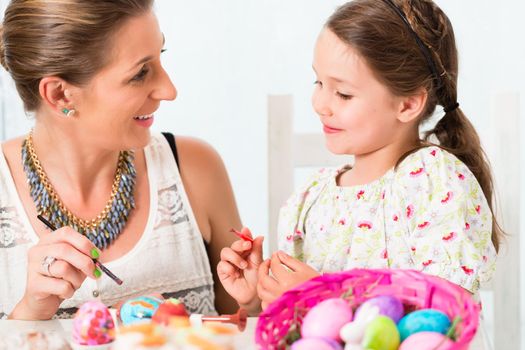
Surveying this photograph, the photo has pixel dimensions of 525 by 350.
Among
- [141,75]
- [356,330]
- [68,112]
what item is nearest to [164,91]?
[141,75]

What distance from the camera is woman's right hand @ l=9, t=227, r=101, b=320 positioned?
154cm

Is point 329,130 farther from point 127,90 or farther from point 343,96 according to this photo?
point 127,90

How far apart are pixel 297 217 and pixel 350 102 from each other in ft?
1.09

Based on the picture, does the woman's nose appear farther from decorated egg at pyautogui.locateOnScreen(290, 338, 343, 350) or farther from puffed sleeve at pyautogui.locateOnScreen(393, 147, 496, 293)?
decorated egg at pyautogui.locateOnScreen(290, 338, 343, 350)

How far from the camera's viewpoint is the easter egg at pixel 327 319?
1.15m

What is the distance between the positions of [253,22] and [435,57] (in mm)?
2004

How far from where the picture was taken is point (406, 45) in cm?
171

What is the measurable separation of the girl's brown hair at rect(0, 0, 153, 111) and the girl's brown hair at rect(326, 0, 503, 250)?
17.7 inches

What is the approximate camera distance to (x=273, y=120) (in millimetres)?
2154

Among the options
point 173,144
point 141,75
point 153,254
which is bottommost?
point 153,254

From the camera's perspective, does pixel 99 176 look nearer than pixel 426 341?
No

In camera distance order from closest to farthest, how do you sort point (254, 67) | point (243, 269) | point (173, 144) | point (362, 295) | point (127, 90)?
point (362, 295) < point (243, 269) < point (127, 90) < point (173, 144) < point (254, 67)

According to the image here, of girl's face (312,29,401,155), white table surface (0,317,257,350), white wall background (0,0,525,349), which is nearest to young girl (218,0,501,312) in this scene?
girl's face (312,29,401,155)

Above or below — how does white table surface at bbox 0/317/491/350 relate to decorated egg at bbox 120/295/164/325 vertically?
below
